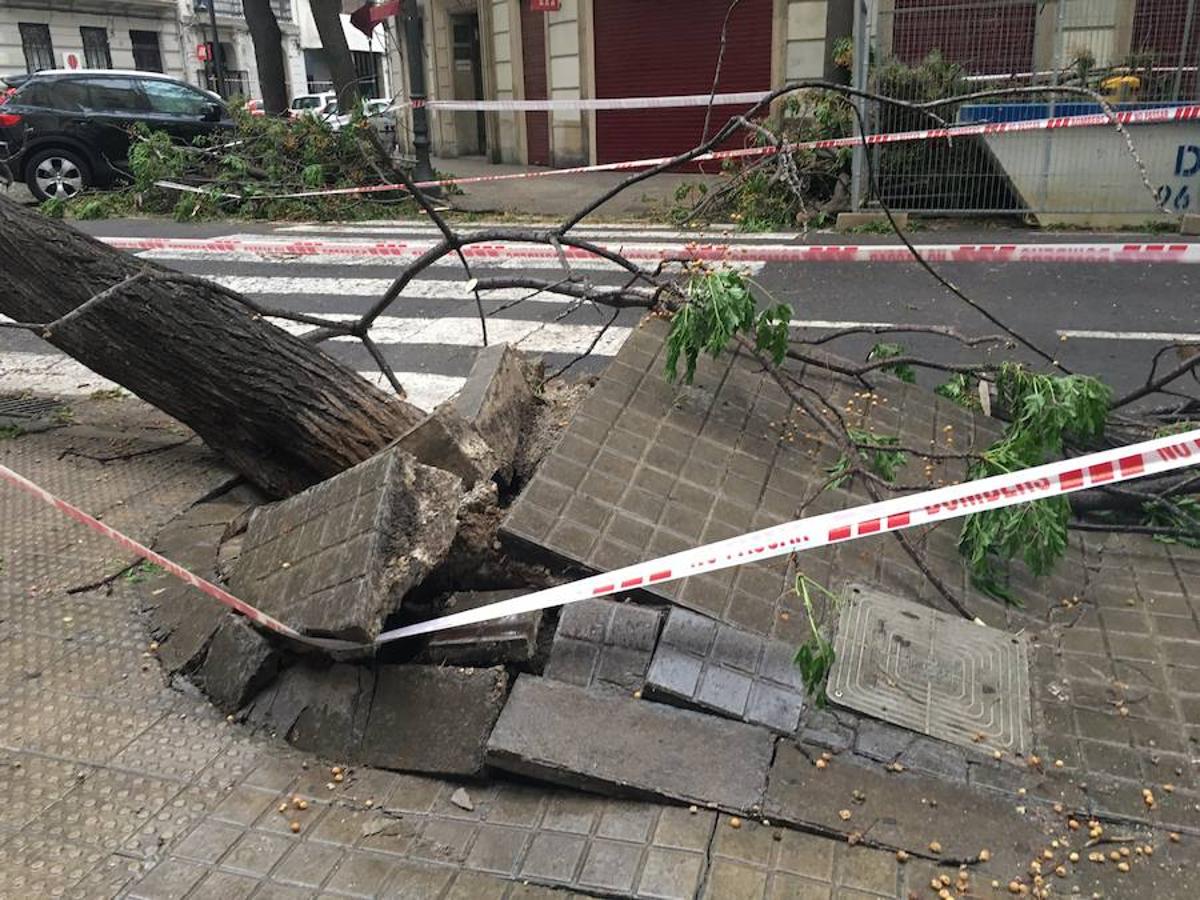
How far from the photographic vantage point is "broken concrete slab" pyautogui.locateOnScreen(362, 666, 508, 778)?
9.66 feet

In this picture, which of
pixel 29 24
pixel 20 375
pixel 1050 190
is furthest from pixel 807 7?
pixel 29 24

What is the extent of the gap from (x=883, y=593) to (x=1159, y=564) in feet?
4.11

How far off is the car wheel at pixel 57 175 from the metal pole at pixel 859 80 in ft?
38.4

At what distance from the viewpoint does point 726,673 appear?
10.3 ft

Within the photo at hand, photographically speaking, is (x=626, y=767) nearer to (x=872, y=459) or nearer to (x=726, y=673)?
(x=726, y=673)

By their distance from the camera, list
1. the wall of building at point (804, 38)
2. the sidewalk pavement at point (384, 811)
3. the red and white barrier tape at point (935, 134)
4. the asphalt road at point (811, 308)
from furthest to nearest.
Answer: the wall of building at point (804, 38)
the red and white barrier tape at point (935, 134)
the asphalt road at point (811, 308)
the sidewalk pavement at point (384, 811)

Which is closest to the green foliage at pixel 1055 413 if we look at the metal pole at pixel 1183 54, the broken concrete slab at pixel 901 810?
the broken concrete slab at pixel 901 810

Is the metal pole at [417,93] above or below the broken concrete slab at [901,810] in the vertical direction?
above

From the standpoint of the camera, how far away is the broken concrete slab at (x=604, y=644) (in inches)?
123

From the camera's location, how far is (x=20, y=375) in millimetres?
6895

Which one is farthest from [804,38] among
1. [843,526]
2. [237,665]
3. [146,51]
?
[146,51]

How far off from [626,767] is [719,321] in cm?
183

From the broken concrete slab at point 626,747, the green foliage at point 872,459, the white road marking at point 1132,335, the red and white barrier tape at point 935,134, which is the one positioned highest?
the red and white barrier tape at point 935,134

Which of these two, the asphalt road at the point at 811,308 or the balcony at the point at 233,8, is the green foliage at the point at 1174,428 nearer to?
the asphalt road at the point at 811,308
